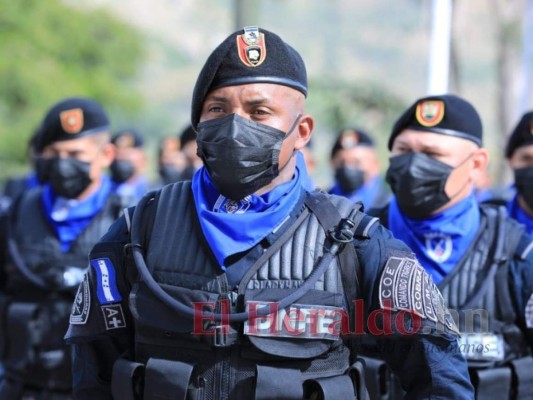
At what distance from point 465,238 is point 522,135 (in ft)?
5.67

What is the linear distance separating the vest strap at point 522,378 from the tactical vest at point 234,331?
1.33 m

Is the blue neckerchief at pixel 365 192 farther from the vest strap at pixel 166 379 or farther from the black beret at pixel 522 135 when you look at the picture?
the vest strap at pixel 166 379

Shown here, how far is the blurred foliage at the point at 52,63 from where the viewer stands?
115 ft

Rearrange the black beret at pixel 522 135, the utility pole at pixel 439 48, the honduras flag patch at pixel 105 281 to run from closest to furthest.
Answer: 1. the honduras flag patch at pixel 105 281
2. the black beret at pixel 522 135
3. the utility pole at pixel 439 48

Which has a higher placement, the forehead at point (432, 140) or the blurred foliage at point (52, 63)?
the blurred foliage at point (52, 63)

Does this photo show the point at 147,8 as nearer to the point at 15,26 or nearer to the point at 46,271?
the point at 15,26

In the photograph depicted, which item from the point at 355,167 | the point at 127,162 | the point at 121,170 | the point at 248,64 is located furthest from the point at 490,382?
the point at 127,162

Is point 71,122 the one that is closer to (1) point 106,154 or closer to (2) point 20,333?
(1) point 106,154

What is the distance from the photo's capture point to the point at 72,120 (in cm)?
564

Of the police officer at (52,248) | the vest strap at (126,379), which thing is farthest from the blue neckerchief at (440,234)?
the police officer at (52,248)

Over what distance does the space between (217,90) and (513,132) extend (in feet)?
11.2

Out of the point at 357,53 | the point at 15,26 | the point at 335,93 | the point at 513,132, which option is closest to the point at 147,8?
the point at 357,53

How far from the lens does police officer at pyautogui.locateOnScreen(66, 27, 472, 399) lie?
9.40 ft

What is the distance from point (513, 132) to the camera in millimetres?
5965
